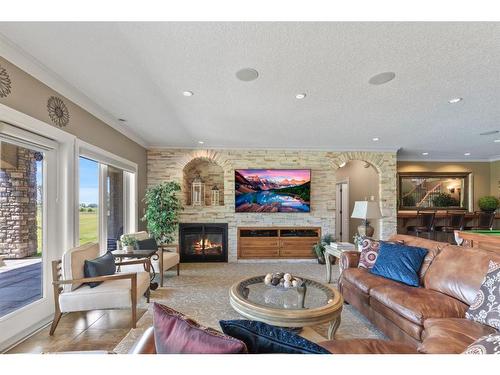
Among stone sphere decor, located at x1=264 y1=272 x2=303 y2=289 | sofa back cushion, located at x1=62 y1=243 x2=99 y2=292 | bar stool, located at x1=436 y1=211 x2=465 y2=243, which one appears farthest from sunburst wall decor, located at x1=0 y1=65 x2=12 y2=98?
bar stool, located at x1=436 y1=211 x2=465 y2=243

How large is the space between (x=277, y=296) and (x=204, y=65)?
2326 millimetres

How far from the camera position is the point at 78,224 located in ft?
9.68

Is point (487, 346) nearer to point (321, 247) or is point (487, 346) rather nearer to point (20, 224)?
point (20, 224)

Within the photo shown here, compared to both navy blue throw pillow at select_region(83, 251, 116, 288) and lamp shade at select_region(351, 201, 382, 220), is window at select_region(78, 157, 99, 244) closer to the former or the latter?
navy blue throw pillow at select_region(83, 251, 116, 288)

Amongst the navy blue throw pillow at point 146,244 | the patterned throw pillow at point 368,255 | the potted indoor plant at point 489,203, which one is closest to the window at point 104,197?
the navy blue throw pillow at point 146,244

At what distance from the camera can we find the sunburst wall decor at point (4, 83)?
194 centimetres

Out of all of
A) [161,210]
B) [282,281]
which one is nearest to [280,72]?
[282,281]

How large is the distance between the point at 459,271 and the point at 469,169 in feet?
22.8

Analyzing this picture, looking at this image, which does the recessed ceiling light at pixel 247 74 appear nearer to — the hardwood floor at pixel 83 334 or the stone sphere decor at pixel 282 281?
the stone sphere decor at pixel 282 281

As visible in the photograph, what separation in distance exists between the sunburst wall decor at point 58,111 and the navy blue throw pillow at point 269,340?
9.52 ft

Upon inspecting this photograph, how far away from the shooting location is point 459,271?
2152 mm

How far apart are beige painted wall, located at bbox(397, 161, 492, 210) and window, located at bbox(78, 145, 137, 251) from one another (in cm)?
740
